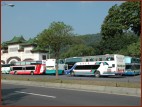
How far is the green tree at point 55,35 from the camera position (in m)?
37.2

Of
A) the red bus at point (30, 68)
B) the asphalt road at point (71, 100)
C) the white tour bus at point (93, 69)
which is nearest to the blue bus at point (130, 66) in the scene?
the white tour bus at point (93, 69)

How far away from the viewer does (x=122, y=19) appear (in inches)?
3105

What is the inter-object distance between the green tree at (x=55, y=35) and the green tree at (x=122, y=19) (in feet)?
139

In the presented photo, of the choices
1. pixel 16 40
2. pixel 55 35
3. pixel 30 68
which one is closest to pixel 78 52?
pixel 16 40

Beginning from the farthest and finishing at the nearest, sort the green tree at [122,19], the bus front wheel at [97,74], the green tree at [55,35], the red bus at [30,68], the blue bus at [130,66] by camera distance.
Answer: the green tree at [122,19] → the red bus at [30,68] → the blue bus at [130,66] → the bus front wheel at [97,74] → the green tree at [55,35]

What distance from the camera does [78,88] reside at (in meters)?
25.6

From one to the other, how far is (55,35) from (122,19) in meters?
44.1

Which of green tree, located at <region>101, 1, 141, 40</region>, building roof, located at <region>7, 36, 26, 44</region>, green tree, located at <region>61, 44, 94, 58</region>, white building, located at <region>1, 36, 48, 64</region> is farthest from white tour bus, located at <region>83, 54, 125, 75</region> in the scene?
building roof, located at <region>7, 36, 26, 44</region>

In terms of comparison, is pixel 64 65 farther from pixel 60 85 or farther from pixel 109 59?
pixel 60 85

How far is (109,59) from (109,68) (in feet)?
4.79

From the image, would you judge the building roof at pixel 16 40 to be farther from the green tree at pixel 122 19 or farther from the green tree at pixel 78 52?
the green tree at pixel 122 19

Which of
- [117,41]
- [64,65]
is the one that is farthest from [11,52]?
[64,65]

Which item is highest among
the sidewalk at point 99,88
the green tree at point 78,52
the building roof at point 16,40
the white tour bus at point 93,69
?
the building roof at point 16,40

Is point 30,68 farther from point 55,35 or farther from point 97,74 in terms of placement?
point 55,35
